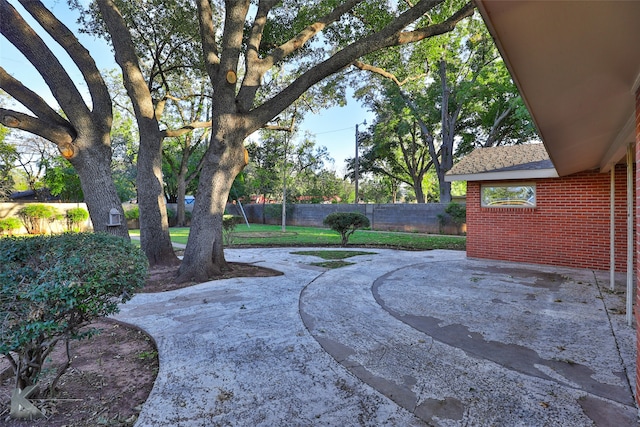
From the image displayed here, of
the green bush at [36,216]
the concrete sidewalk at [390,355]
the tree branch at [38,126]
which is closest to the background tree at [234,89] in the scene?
the concrete sidewalk at [390,355]

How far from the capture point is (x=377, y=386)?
225cm

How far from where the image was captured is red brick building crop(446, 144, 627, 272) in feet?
21.2

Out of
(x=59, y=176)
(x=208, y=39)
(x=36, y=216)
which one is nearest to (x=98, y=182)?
(x=208, y=39)

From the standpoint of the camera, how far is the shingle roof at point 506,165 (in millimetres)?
6973

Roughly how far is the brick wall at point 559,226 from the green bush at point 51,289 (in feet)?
25.7

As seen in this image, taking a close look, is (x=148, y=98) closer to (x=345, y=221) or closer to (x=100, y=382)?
(x=100, y=382)

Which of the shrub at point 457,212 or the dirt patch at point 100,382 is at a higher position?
the shrub at point 457,212

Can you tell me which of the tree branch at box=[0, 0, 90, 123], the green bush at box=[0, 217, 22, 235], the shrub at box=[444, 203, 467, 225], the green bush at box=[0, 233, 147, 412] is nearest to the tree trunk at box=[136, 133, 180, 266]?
the tree branch at box=[0, 0, 90, 123]

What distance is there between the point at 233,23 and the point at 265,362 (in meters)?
5.83

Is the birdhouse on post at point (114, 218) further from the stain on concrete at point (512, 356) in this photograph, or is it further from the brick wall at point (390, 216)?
the brick wall at point (390, 216)

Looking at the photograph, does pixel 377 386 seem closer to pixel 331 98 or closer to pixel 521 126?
pixel 331 98

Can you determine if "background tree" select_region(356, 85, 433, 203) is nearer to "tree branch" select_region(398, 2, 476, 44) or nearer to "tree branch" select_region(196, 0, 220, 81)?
"tree branch" select_region(398, 2, 476, 44)

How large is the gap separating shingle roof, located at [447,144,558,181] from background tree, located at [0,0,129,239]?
7.75m

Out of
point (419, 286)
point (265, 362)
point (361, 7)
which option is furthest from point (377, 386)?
point (361, 7)
